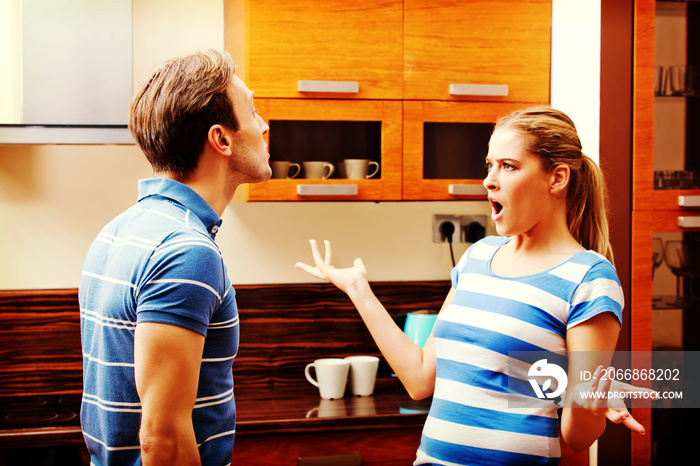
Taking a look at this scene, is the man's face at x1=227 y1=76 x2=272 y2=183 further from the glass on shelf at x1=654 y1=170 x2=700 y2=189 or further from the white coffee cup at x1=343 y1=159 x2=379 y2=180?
the glass on shelf at x1=654 y1=170 x2=700 y2=189

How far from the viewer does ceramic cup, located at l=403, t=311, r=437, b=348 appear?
221cm

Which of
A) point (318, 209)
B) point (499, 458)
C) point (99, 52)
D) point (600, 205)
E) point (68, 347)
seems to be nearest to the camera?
point (499, 458)

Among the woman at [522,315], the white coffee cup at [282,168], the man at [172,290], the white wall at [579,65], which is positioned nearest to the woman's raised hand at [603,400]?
the woman at [522,315]

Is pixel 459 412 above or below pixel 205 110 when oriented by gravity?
below

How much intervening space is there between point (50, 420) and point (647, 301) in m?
1.84

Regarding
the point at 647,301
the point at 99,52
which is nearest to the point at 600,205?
the point at 647,301

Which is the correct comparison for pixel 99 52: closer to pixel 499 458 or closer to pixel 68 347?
pixel 68 347

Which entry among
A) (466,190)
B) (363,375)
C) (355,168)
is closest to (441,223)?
(466,190)

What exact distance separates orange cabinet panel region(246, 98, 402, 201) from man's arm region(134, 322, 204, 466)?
1.10 m

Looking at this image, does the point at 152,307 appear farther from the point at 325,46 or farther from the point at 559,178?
the point at 325,46

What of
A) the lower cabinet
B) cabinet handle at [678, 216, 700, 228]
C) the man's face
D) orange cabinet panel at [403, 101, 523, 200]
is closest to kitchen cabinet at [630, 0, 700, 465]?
cabinet handle at [678, 216, 700, 228]

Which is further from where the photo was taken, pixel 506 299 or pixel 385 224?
pixel 385 224

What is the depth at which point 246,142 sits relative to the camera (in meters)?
1.25

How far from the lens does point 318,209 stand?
2402mm
